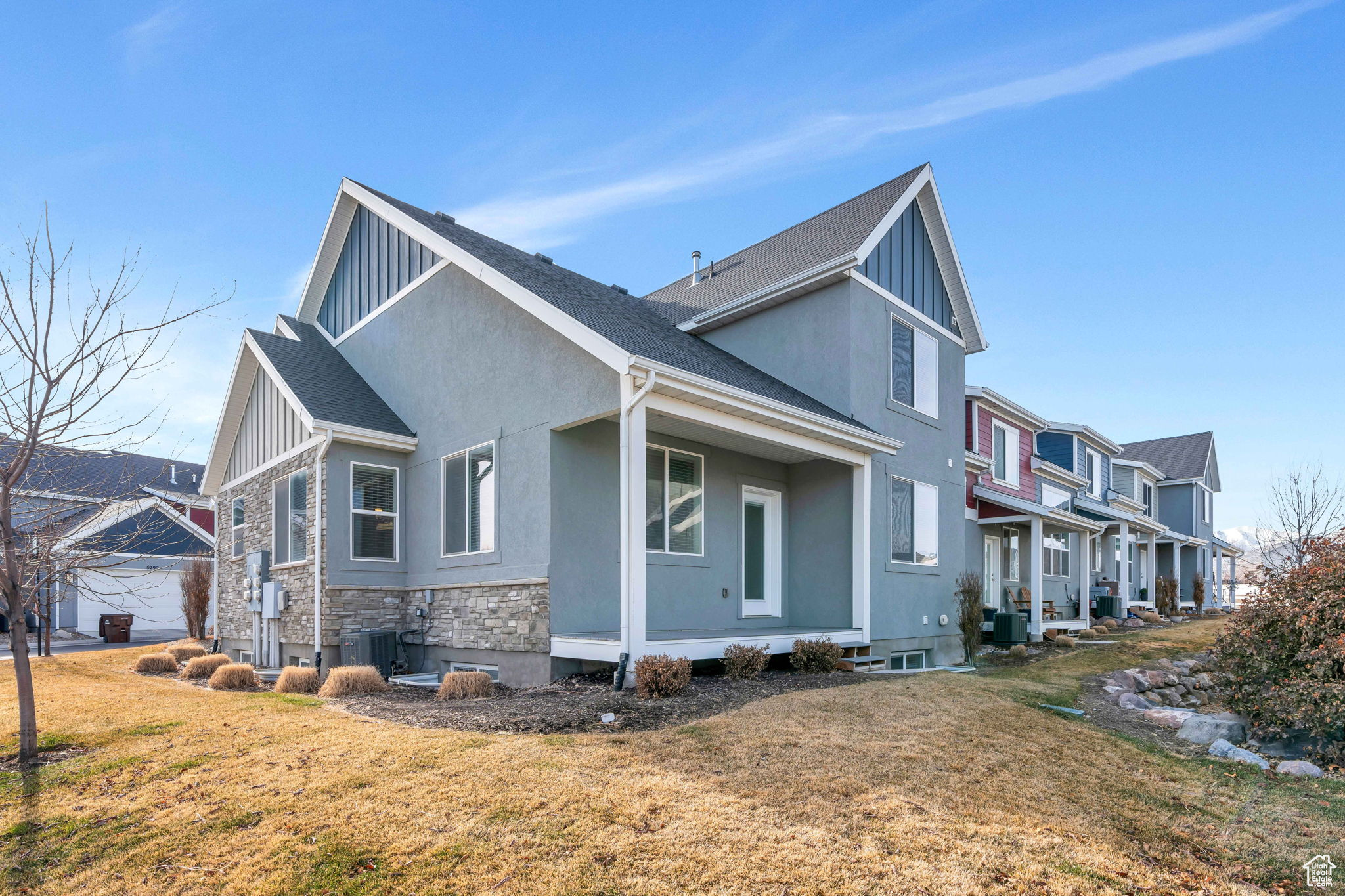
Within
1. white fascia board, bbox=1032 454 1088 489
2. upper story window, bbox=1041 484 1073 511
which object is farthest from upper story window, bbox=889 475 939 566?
upper story window, bbox=1041 484 1073 511

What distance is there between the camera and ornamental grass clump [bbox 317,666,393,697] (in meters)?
9.41

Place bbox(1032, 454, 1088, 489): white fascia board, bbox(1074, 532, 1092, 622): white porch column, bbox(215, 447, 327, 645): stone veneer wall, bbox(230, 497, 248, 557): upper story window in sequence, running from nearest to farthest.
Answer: bbox(215, 447, 327, 645): stone veneer wall
bbox(230, 497, 248, 557): upper story window
bbox(1074, 532, 1092, 622): white porch column
bbox(1032, 454, 1088, 489): white fascia board

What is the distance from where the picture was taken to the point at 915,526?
1343cm

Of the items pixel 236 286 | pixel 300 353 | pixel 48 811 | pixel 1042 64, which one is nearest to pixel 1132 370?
pixel 1042 64

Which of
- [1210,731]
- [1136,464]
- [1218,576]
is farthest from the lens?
[1218,576]

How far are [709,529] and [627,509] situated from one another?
313cm

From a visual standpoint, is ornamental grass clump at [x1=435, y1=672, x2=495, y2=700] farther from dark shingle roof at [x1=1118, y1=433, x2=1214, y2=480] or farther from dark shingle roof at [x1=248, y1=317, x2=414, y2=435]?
dark shingle roof at [x1=1118, y1=433, x2=1214, y2=480]

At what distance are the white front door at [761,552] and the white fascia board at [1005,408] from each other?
8.39 meters

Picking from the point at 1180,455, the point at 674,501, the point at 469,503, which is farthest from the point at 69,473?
the point at 1180,455

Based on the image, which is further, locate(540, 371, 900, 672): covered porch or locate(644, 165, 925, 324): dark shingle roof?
locate(644, 165, 925, 324): dark shingle roof

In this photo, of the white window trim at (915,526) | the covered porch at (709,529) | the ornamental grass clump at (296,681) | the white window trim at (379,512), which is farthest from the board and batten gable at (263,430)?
the white window trim at (915,526)

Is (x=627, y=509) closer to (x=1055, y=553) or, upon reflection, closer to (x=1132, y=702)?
(x=1132, y=702)

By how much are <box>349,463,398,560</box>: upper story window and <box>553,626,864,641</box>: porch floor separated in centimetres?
428

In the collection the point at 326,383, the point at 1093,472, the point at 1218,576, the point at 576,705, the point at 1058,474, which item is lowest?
the point at 1218,576
